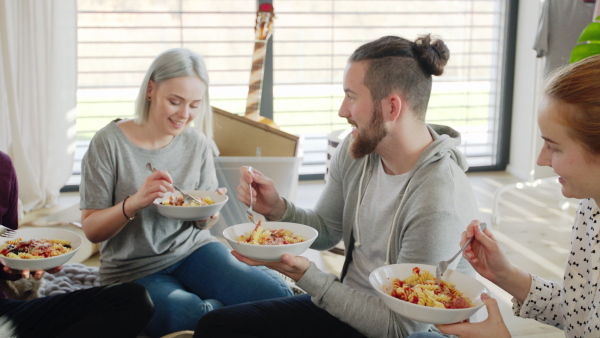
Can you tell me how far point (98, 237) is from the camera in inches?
73.7

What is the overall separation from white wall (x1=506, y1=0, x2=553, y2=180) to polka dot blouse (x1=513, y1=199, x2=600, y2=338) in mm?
2658

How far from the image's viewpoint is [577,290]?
1.31m

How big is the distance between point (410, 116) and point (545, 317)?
575 millimetres

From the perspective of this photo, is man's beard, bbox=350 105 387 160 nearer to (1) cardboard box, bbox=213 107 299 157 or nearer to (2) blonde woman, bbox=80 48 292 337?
(2) blonde woman, bbox=80 48 292 337

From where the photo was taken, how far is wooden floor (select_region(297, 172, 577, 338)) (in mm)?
2484

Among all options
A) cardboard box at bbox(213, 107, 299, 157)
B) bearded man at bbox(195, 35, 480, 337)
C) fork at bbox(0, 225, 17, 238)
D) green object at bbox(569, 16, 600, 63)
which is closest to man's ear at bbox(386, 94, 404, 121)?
bearded man at bbox(195, 35, 480, 337)

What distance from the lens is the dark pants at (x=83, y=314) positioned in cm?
162

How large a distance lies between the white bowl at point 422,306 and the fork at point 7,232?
0.99 m

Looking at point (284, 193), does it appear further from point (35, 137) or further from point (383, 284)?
point (35, 137)

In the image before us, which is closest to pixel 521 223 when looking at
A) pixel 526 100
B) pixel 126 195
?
pixel 526 100

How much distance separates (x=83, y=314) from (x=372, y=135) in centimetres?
91

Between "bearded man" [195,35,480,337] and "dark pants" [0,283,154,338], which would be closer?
"bearded man" [195,35,480,337]

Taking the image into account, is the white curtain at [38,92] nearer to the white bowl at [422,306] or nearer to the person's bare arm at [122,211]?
the person's bare arm at [122,211]

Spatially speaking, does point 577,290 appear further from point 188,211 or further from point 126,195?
point 126,195
